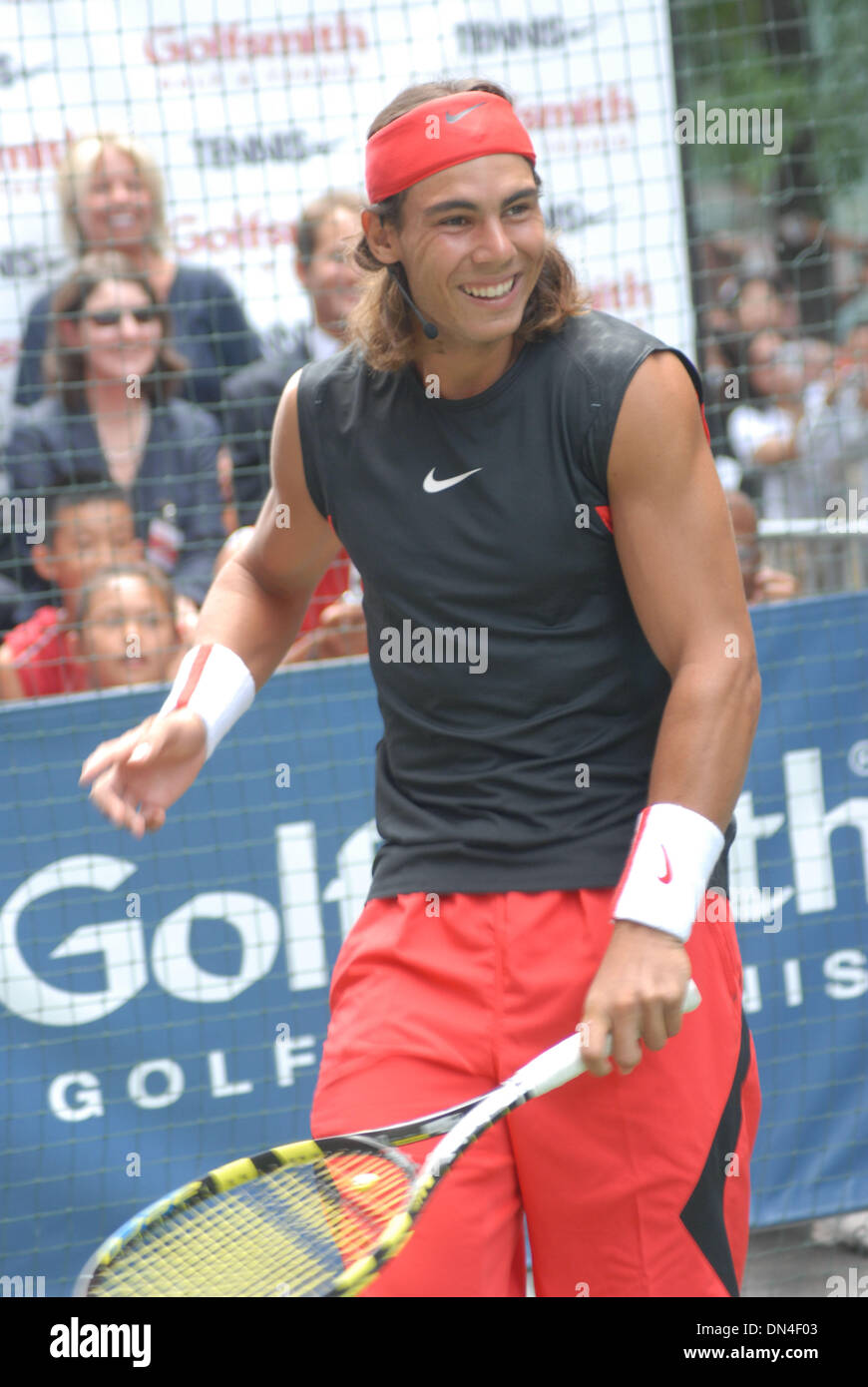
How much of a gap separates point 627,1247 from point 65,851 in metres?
2.16

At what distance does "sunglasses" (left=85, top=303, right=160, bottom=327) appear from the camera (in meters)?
4.80

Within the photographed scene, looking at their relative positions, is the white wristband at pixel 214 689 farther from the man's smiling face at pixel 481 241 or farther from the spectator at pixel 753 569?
the spectator at pixel 753 569

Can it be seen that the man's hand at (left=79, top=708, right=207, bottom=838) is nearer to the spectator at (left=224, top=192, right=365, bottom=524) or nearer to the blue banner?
the blue banner

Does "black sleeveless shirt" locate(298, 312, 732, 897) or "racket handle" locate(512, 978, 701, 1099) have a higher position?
"black sleeveless shirt" locate(298, 312, 732, 897)

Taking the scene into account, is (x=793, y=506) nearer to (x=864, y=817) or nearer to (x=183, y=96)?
(x=864, y=817)

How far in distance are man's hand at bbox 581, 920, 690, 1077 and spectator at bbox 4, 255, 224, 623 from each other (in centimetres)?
279

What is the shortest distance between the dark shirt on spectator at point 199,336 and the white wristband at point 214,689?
2418mm

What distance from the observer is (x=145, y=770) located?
7.80ft

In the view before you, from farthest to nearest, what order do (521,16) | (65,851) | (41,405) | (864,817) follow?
(521,16), (41,405), (864,817), (65,851)

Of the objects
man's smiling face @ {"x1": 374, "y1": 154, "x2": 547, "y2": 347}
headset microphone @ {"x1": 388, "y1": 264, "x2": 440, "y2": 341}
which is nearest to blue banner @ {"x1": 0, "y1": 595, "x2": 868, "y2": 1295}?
headset microphone @ {"x1": 388, "y1": 264, "x2": 440, "y2": 341}

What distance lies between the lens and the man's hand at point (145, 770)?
7.63 ft

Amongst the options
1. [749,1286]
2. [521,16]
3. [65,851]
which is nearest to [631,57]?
[521,16]

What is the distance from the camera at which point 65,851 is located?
4012 mm
